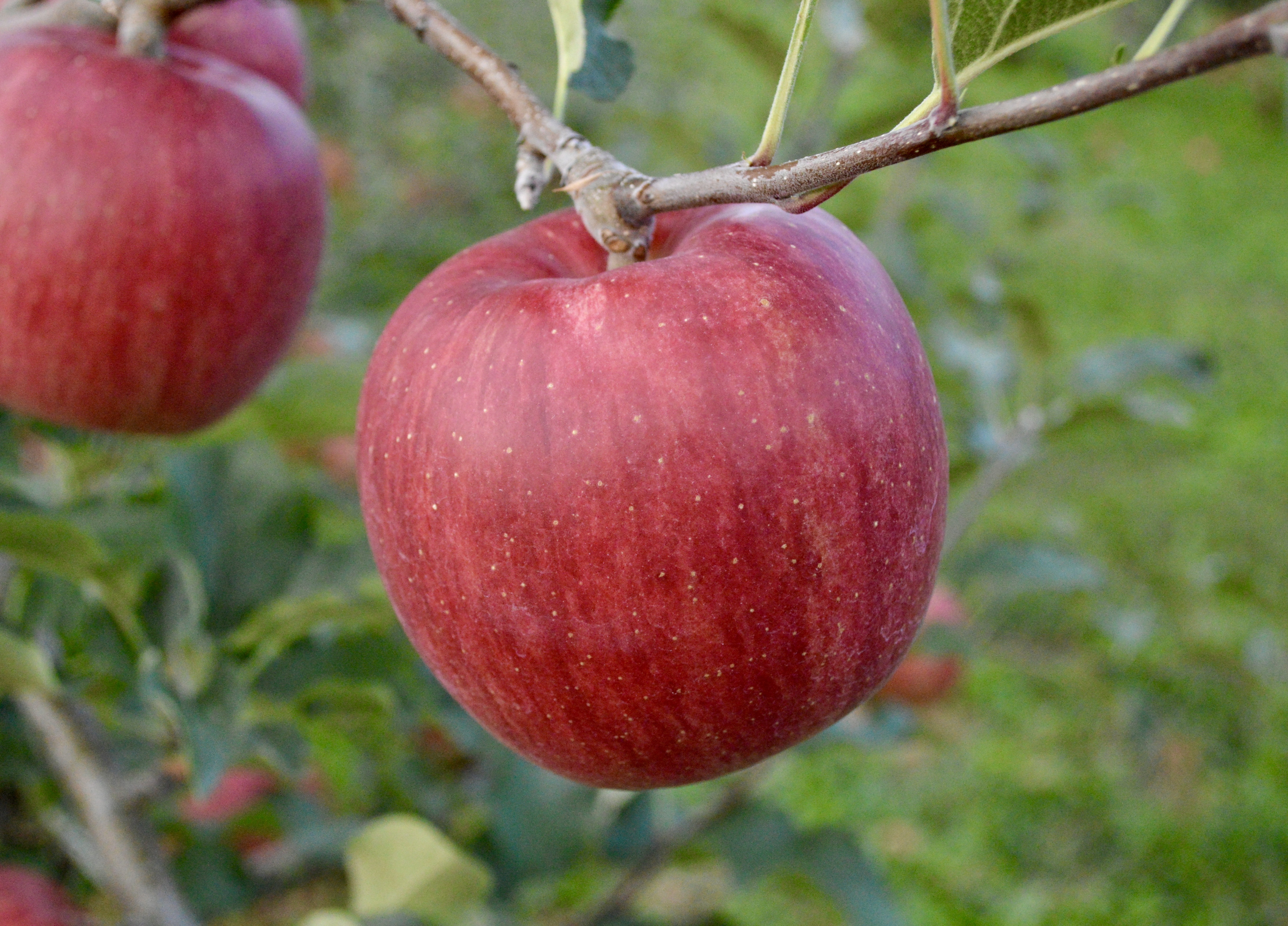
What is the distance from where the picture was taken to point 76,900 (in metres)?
1.25

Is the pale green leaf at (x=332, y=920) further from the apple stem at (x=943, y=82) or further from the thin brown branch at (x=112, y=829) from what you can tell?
the apple stem at (x=943, y=82)

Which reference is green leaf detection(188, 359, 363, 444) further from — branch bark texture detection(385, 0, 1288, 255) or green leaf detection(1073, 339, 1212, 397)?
green leaf detection(1073, 339, 1212, 397)

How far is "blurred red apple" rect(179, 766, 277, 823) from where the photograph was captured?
1.34 metres

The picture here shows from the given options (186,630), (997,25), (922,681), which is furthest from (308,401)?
(922,681)

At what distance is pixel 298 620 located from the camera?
33.7 inches

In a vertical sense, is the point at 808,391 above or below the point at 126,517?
above

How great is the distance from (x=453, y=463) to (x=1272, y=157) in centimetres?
493

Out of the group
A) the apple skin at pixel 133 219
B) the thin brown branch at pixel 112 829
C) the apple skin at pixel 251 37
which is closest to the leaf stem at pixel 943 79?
the apple skin at pixel 133 219

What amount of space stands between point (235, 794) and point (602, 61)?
3.51 ft

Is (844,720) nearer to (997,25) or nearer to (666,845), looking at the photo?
(666,845)

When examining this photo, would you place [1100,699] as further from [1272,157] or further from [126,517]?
[1272,157]

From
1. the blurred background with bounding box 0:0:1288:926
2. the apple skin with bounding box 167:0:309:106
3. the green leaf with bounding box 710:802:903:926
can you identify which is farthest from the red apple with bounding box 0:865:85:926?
the apple skin with bounding box 167:0:309:106

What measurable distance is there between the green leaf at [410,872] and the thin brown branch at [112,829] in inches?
6.0

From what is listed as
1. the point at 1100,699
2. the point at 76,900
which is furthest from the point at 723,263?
the point at 1100,699
